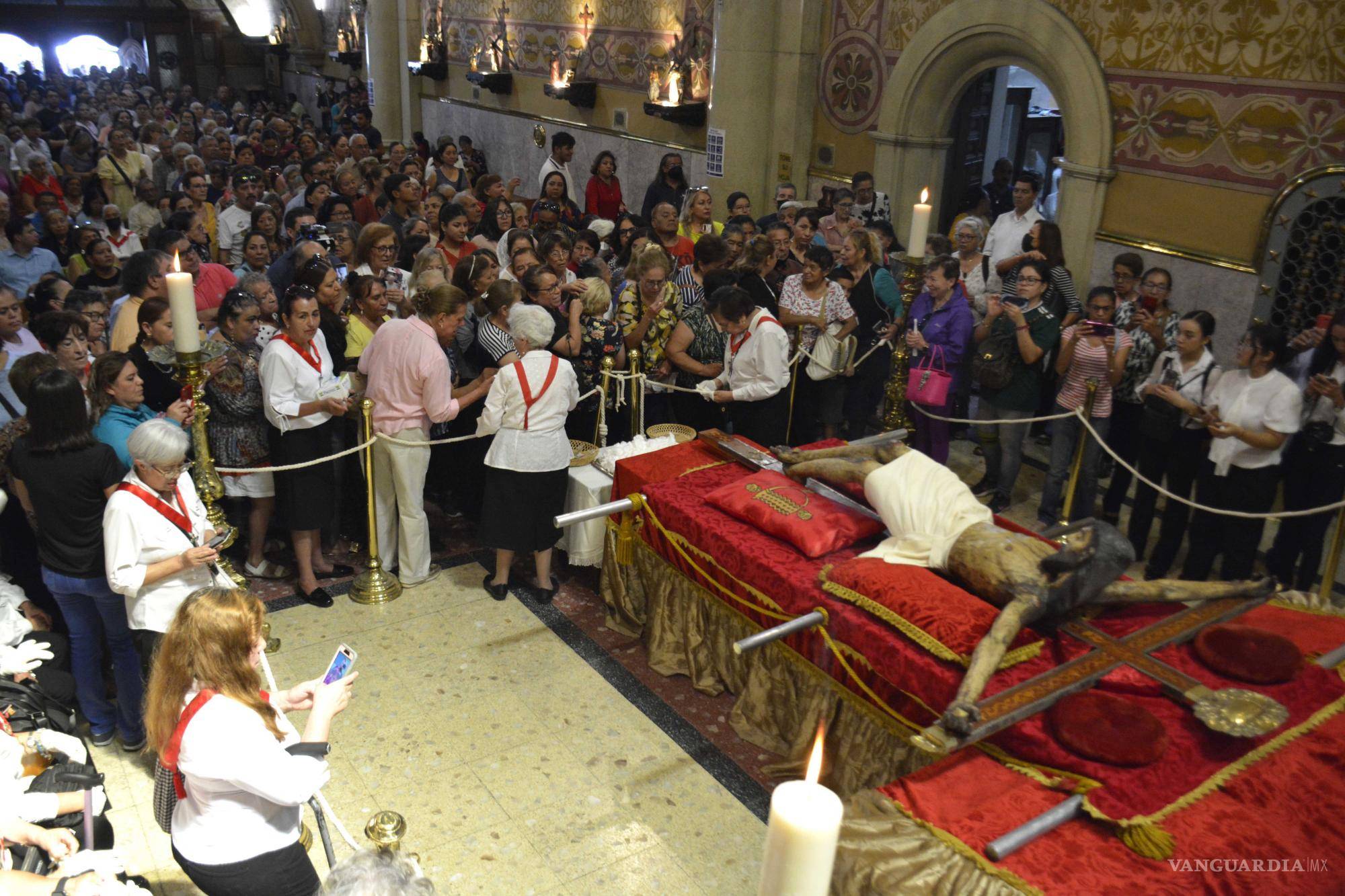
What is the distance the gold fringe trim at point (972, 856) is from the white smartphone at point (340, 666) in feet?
5.78

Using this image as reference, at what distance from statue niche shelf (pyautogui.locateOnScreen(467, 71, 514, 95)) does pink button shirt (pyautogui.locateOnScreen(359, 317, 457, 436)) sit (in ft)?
41.5

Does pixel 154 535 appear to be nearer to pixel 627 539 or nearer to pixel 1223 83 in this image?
pixel 627 539

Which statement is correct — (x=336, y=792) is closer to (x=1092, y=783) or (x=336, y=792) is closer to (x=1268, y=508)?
(x=1092, y=783)

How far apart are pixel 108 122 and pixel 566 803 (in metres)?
17.2

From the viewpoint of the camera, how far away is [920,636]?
12.8ft

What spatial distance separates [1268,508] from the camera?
5.96m

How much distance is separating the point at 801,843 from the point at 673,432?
5.17 metres

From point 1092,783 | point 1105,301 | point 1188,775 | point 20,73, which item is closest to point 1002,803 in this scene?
point 1092,783

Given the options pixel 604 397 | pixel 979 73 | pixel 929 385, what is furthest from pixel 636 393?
pixel 979 73

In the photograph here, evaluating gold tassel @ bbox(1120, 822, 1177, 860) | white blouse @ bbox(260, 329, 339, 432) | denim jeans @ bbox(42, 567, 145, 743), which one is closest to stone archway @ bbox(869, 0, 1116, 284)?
white blouse @ bbox(260, 329, 339, 432)

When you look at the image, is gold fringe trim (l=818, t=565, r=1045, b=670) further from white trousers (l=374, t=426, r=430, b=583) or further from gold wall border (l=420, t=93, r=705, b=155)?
gold wall border (l=420, t=93, r=705, b=155)

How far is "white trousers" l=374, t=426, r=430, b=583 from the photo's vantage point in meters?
5.88

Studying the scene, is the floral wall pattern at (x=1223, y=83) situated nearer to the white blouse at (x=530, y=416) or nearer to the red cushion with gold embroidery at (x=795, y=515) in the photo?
the red cushion with gold embroidery at (x=795, y=515)

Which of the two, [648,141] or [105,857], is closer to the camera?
[105,857]
